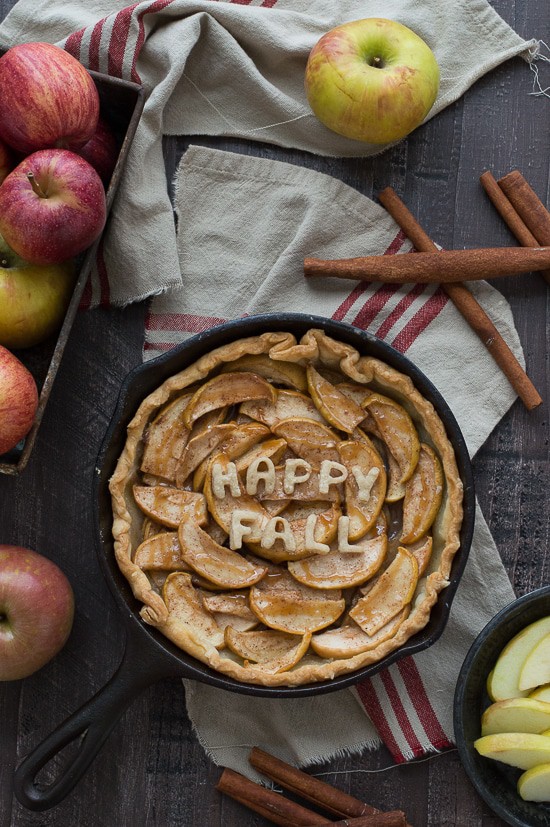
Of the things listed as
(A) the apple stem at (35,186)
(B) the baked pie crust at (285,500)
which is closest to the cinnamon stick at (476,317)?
(B) the baked pie crust at (285,500)

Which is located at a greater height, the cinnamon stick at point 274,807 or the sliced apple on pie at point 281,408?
the sliced apple on pie at point 281,408

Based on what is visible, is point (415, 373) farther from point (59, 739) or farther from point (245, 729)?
point (59, 739)

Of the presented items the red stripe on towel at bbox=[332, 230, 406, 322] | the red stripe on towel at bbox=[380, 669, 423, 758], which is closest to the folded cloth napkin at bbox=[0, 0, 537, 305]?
the red stripe on towel at bbox=[332, 230, 406, 322]

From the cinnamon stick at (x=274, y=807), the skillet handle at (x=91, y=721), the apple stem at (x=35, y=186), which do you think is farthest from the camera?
the cinnamon stick at (x=274, y=807)

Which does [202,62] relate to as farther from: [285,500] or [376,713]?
[376,713]

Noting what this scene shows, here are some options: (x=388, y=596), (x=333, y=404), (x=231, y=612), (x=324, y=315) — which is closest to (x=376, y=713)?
(x=388, y=596)

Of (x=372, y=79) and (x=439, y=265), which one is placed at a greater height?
(x=372, y=79)

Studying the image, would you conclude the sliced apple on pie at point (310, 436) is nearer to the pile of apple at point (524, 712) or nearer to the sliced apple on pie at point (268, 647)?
the sliced apple on pie at point (268, 647)
